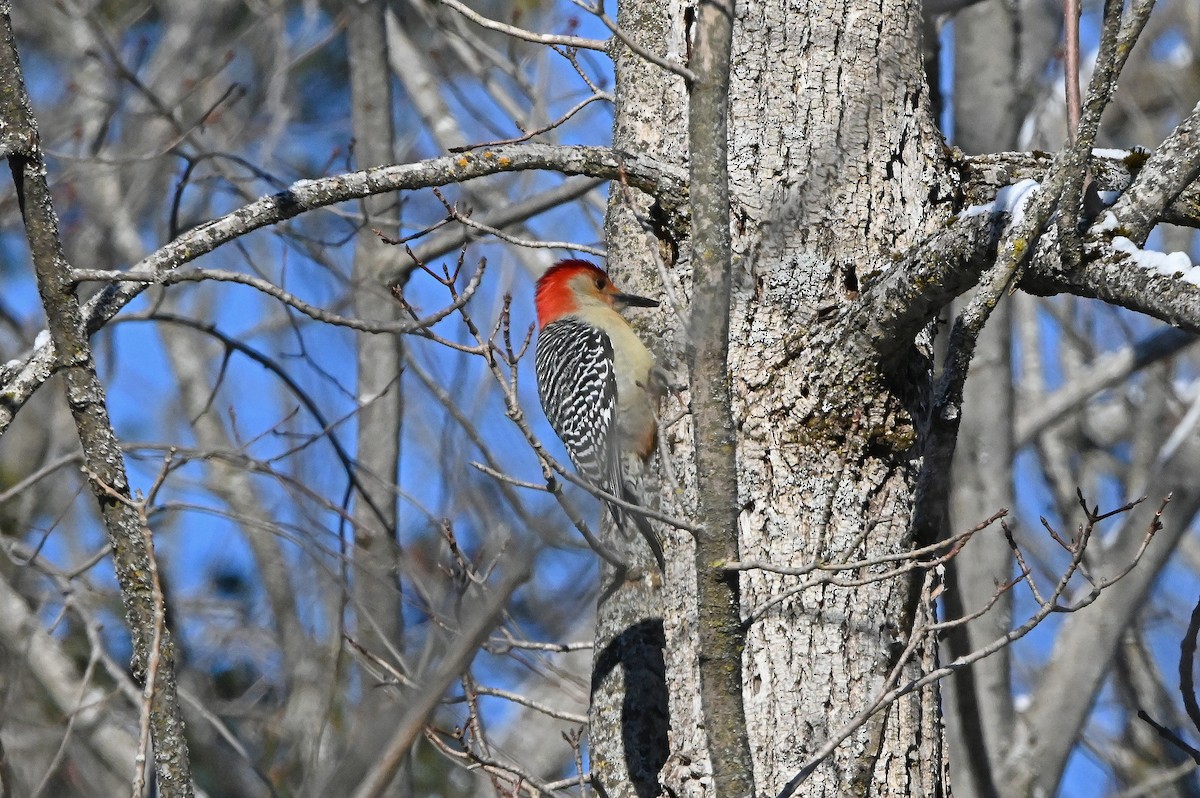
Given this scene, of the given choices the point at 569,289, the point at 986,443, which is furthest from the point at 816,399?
the point at 986,443

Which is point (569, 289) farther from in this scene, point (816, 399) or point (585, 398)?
point (816, 399)

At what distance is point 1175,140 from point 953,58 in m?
5.34

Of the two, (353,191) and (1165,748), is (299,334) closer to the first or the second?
(353,191)

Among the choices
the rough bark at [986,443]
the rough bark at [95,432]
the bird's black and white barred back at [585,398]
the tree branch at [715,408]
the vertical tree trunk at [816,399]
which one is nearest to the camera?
the tree branch at [715,408]

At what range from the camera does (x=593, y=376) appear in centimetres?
529

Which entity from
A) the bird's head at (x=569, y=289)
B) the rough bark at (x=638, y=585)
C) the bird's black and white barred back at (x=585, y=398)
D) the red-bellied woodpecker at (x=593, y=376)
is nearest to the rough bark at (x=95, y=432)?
the rough bark at (x=638, y=585)

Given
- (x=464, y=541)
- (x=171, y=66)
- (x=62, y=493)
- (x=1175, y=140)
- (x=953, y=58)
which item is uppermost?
(x=171, y=66)

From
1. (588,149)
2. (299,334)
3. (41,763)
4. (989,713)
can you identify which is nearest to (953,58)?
(989,713)

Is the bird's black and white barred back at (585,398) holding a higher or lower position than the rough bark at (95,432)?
higher

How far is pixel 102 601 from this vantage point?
8.21m

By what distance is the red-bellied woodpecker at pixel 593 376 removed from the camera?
16.0 ft

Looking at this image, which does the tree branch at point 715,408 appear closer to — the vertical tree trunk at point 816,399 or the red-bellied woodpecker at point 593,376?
the vertical tree trunk at point 816,399

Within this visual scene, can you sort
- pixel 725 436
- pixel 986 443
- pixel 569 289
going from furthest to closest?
1. pixel 986 443
2. pixel 569 289
3. pixel 725 436

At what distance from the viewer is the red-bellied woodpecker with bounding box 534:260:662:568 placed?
4.88m
